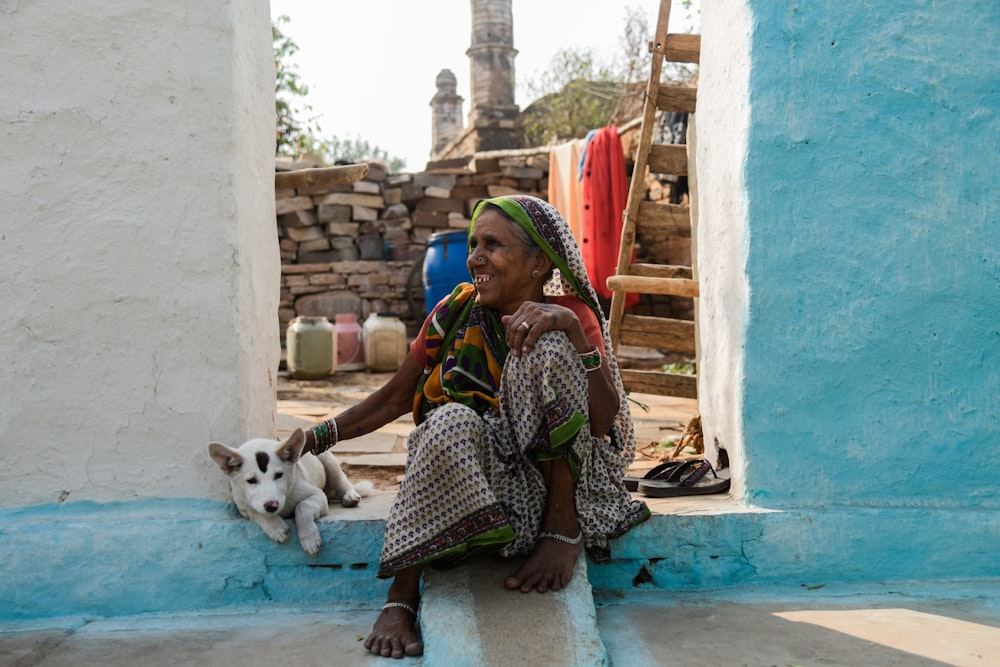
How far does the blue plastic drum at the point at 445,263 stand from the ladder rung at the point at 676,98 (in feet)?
13.8

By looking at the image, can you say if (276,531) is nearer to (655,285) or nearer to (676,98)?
(655,285)

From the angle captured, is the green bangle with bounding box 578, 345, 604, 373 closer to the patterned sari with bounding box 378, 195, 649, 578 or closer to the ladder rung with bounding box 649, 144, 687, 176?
the patterned sari with bounding box 378, 195, 649, 578

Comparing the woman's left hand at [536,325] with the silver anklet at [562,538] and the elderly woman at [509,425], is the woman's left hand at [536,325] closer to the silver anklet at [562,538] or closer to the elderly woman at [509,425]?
the elderly woman at [509,425]

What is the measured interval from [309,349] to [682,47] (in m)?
5.21

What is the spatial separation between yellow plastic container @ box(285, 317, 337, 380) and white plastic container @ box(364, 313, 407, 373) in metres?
0.60

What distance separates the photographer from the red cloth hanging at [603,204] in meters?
7.10

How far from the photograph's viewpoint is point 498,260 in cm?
231

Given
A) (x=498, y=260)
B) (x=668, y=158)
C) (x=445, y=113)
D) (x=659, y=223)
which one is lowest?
(x=498, y=260)

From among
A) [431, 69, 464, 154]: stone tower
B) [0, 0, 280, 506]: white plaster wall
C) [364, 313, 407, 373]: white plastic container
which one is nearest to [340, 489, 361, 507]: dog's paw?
[0, 0, 280, 506]: white plaster wall

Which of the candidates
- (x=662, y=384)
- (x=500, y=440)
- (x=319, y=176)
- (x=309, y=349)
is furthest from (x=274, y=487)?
(x=309, y=349)

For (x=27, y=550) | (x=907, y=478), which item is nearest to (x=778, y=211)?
(x=907, y=478)

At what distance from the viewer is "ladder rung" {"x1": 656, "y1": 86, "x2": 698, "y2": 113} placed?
467 centimetres

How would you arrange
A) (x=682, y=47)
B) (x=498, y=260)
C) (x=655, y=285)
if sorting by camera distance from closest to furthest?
1. (x=498, y=260)
2. (x=655, y=285)
3. (x=682, y=47)

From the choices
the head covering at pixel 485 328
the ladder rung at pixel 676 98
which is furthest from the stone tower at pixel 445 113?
the head covering at pixel 485 328
